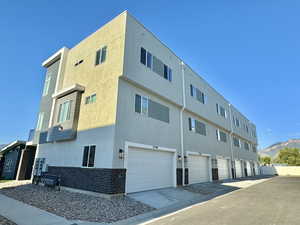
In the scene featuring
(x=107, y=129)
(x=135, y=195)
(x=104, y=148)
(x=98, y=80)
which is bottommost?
(x=135, y=195)

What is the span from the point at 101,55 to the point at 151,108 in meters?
5.11

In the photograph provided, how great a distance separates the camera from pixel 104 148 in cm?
934

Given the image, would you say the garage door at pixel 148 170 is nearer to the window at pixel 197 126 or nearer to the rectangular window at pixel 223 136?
the window at pixel 197 126

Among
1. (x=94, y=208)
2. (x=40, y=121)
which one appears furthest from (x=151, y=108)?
(x=40, y=121)

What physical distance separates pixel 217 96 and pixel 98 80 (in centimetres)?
1655

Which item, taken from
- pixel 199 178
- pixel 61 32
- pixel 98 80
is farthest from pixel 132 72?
pixel 199 178

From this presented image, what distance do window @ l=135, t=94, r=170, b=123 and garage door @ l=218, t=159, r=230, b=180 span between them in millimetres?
11235

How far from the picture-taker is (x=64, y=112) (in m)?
12.9

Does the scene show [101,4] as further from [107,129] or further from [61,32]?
[107,129]

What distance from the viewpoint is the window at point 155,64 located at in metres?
11.8

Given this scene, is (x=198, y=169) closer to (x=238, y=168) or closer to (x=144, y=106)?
(x=144, y=106)

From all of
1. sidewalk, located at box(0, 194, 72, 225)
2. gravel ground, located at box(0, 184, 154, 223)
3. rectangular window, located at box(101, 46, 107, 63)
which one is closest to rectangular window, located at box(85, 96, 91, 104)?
rectangular window, located at box(101, 46, 107, 63)

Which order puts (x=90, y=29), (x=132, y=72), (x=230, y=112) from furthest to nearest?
(x=230, y=112), (x=90, y=29), (x=132, y=72)

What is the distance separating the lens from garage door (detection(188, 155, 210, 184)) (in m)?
14.8
